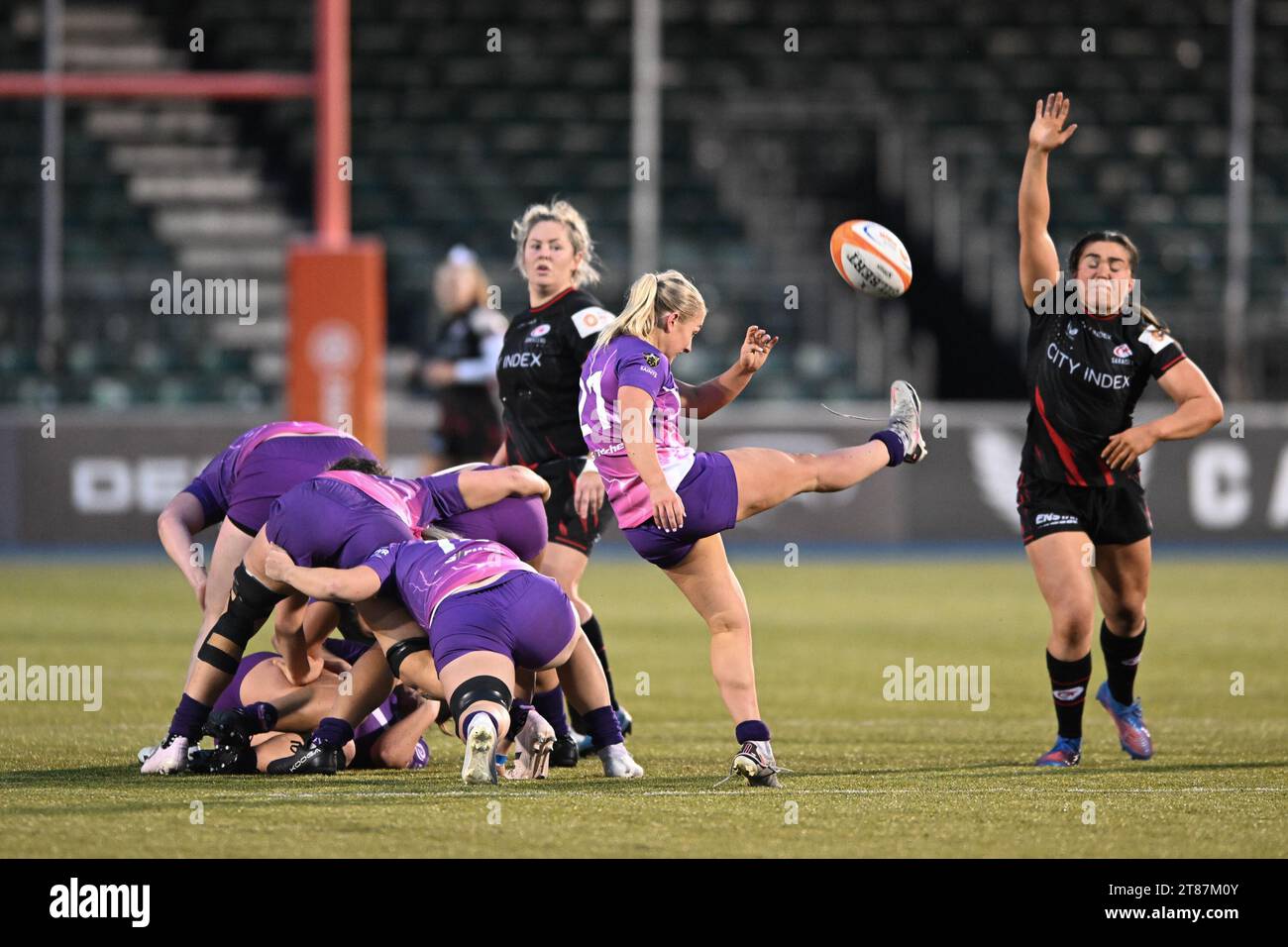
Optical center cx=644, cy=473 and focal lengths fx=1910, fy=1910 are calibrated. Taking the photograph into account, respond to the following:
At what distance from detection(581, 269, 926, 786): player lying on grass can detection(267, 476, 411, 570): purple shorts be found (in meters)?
0.76

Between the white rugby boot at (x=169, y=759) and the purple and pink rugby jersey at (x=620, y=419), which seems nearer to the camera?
the purple and pink rugby jersey at (x=620, y=419)

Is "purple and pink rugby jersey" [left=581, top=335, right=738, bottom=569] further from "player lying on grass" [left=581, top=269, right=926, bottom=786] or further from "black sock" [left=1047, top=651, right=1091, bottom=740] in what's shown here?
"black sock" [left=1047, top=651, right=1091, bottom=740]

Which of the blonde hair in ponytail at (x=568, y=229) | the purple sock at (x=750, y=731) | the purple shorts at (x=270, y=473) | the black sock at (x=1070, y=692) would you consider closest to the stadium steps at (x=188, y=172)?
the blonde hair in ponytail at (x=568, y=229)

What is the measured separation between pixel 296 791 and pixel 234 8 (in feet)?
57.9

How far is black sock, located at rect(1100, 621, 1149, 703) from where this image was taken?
714cm

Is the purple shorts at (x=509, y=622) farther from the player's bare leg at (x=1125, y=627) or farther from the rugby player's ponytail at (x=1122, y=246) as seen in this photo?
the rugby player's ponytail at (x=1122, y=246)

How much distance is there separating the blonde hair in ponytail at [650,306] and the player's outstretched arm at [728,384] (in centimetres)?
43

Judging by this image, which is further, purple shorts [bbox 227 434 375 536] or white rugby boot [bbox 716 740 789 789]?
purple shorts [bbox 227 434 375 536]

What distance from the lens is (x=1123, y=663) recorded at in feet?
23.5

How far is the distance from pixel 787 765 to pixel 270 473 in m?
2.10

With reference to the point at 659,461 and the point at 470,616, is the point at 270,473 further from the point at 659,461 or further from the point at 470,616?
the point at 659,461

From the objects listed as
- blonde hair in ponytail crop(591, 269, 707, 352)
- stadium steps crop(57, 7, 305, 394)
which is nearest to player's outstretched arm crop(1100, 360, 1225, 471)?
blonde hair in ponytail crop(591, 269, 707, 352)

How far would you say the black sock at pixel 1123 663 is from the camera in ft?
23.4

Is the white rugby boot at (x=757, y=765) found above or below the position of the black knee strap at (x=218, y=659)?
below
